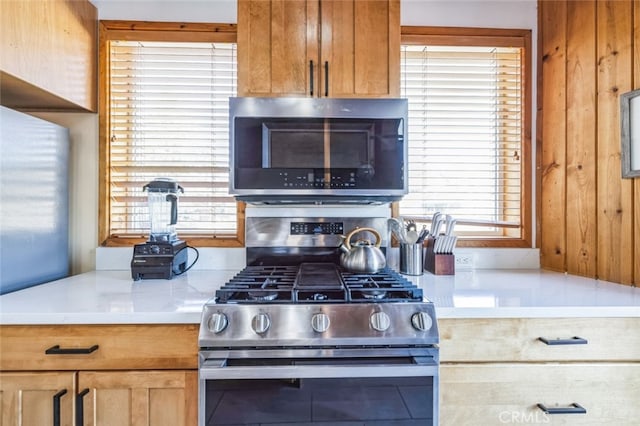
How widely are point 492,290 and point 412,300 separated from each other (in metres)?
0.45

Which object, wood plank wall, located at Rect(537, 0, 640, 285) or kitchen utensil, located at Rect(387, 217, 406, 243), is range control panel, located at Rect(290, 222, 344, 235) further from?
wood plank wall, located at Rect(537, 0, 640, 285)

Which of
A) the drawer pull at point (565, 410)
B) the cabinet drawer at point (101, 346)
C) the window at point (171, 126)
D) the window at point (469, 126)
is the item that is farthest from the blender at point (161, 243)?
the drawer pull at point (565, 410)

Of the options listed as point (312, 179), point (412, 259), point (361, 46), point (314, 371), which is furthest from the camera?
point (412, 259)

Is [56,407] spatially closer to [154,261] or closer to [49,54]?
[154,261]

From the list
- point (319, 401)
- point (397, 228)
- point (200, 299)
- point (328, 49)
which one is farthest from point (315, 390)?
point (328, 49)

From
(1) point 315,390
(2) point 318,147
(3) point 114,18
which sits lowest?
(1) point 315,390

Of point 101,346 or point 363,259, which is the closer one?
point 101,346

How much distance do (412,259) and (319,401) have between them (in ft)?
2.71

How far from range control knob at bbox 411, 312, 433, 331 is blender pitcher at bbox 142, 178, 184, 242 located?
3.87 ft

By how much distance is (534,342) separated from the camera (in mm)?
1086

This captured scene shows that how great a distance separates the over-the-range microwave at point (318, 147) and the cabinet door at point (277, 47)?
0.12 metres

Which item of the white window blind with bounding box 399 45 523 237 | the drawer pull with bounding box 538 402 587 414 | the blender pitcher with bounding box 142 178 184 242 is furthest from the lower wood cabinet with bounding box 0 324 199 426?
the white window blind with bounding box 399 45 523 237

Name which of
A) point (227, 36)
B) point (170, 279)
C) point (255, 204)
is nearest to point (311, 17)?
point (227, 36)

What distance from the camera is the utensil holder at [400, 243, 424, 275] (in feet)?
5.35
